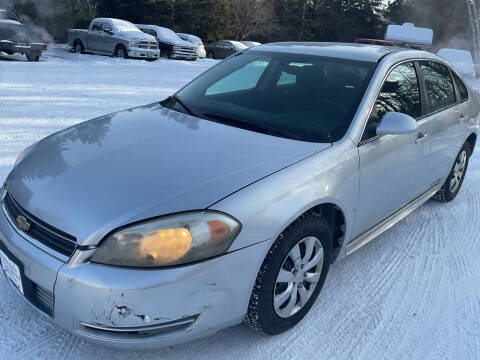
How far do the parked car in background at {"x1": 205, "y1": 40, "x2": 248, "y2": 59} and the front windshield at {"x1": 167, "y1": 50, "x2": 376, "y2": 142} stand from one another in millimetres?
22612

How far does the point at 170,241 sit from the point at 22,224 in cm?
78

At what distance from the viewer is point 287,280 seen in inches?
97.0

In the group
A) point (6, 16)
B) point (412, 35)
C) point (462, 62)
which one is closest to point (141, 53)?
point (6, 16)

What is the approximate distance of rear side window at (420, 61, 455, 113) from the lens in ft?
12.3

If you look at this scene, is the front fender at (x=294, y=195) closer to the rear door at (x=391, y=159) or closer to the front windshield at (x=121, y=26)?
the rear door at (x=391, y=159)

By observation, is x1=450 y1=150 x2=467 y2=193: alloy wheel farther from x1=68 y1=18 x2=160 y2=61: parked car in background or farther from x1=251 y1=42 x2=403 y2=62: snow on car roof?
x1=68 y1=18 x2=160 y2=61: parked car in background

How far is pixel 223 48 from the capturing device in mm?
26250

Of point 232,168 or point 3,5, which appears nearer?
point 232,168

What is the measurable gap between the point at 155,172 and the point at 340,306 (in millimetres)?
1434

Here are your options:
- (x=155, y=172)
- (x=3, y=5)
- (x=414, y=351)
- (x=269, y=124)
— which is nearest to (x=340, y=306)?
(x=414, y=351)

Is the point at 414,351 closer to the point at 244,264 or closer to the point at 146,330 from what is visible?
the point at 244,264

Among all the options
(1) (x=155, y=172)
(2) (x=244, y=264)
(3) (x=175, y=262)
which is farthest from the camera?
(1) (x=155, y=172)

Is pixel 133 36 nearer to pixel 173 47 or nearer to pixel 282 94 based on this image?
pixel 173 47

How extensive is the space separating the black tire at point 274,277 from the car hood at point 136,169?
335 mm
